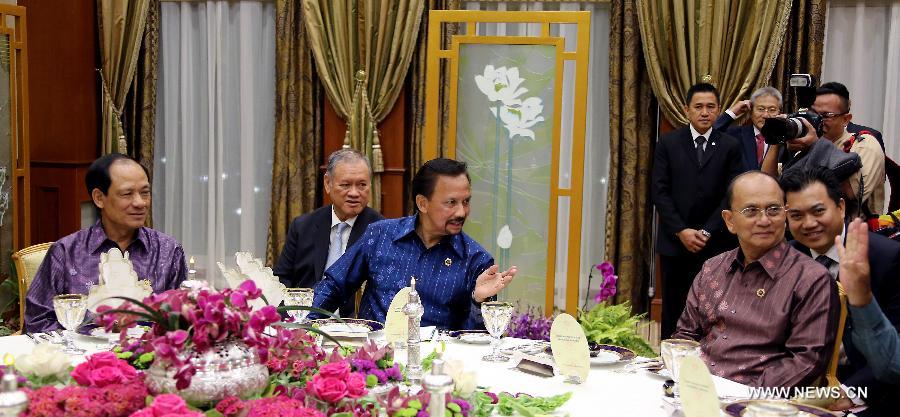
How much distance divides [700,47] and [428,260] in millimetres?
3002

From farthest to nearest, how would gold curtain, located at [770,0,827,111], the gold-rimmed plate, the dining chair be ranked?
1. gold curtain, located at [770,0,827,111]
2. the dining chair
3. the gold-rimmed plate

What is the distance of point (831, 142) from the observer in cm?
393

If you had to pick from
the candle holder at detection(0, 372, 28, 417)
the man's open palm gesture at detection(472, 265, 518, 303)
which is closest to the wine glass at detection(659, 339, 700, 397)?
the man's open palm gesture at detection(472, 265, 518, 303)

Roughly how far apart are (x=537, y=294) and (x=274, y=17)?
2943 millimetres

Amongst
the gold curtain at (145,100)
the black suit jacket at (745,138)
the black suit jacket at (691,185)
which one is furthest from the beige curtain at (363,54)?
the black suit jacket at (745,138)

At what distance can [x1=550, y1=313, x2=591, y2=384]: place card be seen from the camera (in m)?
2.21

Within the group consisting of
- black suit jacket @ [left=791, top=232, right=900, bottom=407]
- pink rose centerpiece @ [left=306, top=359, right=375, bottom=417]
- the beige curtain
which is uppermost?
the beige curtain

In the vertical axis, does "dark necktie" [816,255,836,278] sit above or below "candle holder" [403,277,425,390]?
above

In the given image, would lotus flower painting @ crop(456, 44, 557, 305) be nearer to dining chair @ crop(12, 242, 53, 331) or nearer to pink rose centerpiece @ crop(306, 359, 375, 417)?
dining chair @ crop(12, 242, 53, 331)

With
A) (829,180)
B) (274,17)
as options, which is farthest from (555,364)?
(274,17)

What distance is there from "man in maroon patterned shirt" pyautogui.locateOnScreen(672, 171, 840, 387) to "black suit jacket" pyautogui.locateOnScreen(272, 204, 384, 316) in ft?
4.89

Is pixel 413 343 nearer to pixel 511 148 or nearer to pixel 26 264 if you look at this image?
pixel 26 264

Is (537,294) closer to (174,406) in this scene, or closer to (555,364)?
(555,364)

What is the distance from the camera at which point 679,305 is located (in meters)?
4.95
